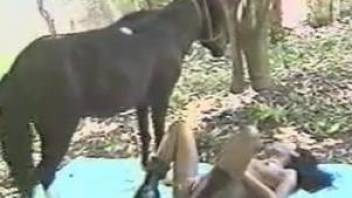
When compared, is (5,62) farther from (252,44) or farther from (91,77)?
(252,44)

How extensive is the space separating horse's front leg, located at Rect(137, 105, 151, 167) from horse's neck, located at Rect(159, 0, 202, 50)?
91 millimetres

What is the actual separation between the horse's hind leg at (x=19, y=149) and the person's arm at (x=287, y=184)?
286 millimetres

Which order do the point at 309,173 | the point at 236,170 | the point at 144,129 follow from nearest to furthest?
the point at 236,170 < the point at 309,173 < the point at 144,129

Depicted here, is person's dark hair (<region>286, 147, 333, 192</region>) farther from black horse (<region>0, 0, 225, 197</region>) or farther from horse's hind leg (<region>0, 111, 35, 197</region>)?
horse's hind leg (<region>0, 111, 35, 197</region>)

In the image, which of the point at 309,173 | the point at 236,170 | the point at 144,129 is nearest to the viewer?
the point at 236,170

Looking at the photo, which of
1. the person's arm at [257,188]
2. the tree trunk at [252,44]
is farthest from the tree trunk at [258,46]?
the person's arm at [257,188]

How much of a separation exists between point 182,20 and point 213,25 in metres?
0.04

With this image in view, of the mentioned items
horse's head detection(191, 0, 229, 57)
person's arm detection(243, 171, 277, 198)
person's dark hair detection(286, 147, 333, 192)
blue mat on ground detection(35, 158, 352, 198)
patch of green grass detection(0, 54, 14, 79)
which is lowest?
blue mat on ground detection(35, 158, 352, 198)

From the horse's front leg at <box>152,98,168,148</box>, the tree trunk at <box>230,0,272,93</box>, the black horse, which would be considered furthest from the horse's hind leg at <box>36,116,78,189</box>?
the tree trunk at <box>230,0,272,93</box>

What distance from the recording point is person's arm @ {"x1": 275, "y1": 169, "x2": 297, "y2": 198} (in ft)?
2.99

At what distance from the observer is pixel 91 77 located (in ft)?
3.24

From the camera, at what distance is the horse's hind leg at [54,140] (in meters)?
0.98

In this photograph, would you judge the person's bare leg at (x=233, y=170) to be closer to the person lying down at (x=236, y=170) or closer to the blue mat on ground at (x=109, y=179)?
the person lying down at (x=236, y=170)

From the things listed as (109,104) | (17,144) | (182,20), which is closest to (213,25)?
(182,20)
